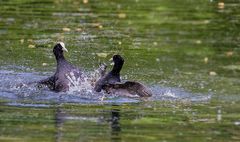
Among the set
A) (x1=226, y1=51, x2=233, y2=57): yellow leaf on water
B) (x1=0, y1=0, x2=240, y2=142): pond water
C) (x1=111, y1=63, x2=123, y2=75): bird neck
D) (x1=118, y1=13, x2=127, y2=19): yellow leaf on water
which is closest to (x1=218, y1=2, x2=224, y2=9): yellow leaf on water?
(x1=0, y1=0, x2=240, y2=142): pond water

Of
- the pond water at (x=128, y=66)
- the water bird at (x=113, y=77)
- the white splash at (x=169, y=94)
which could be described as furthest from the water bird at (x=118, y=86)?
the white splash at (x=169, y=94)

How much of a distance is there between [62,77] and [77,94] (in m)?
0.94

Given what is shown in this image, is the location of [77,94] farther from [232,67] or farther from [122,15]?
[122,15]

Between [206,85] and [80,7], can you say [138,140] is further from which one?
[80,7]

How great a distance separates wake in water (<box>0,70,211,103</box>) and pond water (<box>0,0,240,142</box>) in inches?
0.7

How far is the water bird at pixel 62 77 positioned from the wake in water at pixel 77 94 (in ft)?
0.13

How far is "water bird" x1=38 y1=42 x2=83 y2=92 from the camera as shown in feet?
47.6

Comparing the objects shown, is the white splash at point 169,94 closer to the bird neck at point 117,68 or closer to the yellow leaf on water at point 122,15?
→ the bird neck at point 117,68

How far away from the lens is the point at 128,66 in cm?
1683

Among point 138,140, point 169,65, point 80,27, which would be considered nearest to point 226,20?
point 80,27

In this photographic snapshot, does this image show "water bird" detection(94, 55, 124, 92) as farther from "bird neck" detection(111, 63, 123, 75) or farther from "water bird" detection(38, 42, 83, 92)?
"water bird" detection(38, 42, 83, 92)

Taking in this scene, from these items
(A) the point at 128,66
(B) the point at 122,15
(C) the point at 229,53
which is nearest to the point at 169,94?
(A) the point at 128,66

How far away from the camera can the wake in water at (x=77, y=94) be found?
13547mm

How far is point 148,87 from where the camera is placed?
47.8ft
